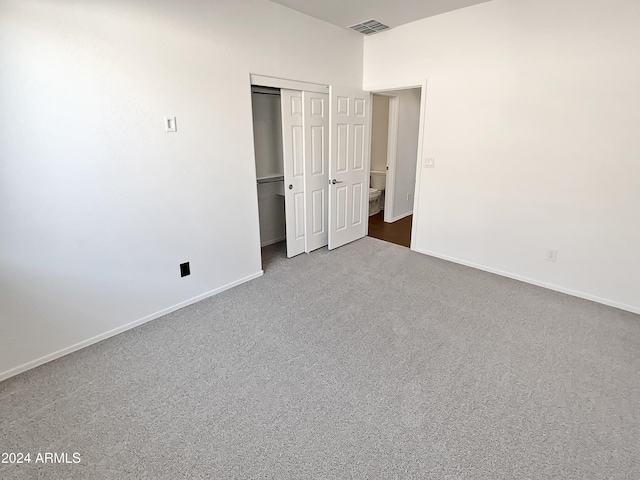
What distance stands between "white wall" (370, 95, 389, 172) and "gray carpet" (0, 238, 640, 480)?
3532 mm

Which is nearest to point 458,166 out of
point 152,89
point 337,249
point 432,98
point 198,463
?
point 432,98

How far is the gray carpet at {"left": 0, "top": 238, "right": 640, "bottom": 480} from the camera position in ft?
5.17

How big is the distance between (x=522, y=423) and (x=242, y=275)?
2549 millimetres

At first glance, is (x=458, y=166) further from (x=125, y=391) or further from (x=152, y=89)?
(x=125, y=391)

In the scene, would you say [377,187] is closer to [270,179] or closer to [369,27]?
[270,179]

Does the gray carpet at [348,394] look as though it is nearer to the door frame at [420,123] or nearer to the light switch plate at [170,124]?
the door frame at [420,123]

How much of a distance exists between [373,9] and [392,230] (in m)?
2.90

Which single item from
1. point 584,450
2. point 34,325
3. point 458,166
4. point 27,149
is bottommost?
point 584,450

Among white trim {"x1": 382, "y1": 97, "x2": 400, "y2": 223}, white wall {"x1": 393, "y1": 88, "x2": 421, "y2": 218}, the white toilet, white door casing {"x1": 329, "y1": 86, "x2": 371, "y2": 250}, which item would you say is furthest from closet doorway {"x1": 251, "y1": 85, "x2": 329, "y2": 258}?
the white toilet

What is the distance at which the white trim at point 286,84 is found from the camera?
10.2 ft

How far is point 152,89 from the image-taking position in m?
2.46

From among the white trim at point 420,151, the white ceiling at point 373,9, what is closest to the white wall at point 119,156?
the white ceiling at point 373,9

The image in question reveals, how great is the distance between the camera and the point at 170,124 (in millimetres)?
2600

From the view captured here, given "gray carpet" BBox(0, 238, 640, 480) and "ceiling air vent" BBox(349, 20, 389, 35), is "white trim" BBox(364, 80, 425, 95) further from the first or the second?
"gray carpet" BBox(0, 238, 640, 480)
